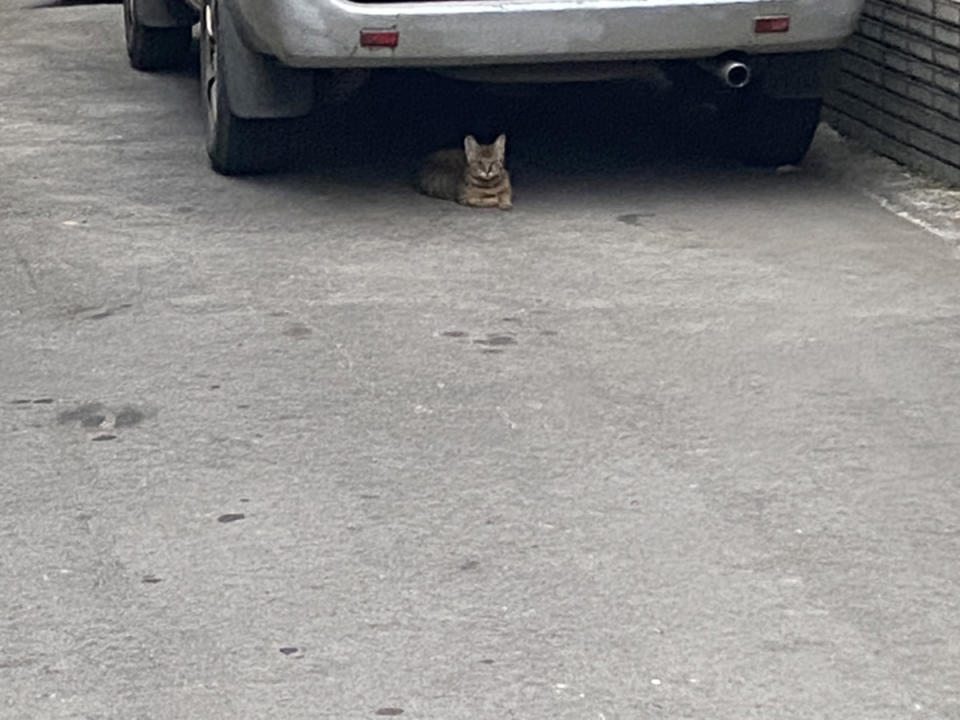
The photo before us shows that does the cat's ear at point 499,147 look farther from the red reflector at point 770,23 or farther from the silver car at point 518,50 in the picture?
the red reflector at point 770,23

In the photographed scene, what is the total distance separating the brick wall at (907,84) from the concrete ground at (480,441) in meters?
0.17

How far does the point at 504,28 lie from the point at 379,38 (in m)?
0.43

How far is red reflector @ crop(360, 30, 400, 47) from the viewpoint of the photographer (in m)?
7.92

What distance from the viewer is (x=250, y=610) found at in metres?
4.89

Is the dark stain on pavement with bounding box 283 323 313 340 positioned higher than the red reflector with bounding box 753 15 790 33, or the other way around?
the red reflector with bounding box 753 15 790 33

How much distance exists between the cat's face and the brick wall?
1652mm

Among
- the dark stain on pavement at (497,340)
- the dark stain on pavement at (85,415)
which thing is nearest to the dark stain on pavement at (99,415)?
the dark stain on pavement at (85,415)

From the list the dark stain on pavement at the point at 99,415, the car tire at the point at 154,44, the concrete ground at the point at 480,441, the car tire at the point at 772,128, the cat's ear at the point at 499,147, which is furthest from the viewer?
the car tire at the point at 154,44

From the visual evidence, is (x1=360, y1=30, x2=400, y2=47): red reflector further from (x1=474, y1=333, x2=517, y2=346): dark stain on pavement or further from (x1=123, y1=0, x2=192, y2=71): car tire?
(x1=123, y1=0, x2=192, y2=71): car tire

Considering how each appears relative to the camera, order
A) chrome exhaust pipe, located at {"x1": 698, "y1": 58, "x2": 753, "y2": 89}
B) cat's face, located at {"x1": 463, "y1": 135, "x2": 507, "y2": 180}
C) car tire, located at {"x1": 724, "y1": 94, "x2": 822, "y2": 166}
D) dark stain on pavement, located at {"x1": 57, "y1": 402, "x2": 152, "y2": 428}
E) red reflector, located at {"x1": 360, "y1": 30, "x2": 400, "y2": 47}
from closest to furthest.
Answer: dark stain on pavement, located at {"x1": 57, "y1": 402, "x2": 152, "y2": 428}
red reflector, located at {"x1": 360, "y1": 30, "x2": 400, "y2": 47}
chrome exhaust pipe, located at {"x1": 698, "y1": 58, "x2": 753, "y2": 89}
cat's face, located at {"x1": 463, "y1": 135, "x2": 507, "y2": 180}
car tire, located at {"x1": 724, "y1": 94, "x2": 822, "y2": 166}

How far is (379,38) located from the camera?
7.93 metres

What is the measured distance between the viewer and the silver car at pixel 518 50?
7.94 metres

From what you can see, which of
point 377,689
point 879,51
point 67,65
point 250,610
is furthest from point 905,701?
point 67,65

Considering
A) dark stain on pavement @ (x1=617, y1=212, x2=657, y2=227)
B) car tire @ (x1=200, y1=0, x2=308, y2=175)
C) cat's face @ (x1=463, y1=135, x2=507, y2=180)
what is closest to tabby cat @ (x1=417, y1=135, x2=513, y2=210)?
cat's face @ (x1=463, y1=135, x2=507, y2=180)
